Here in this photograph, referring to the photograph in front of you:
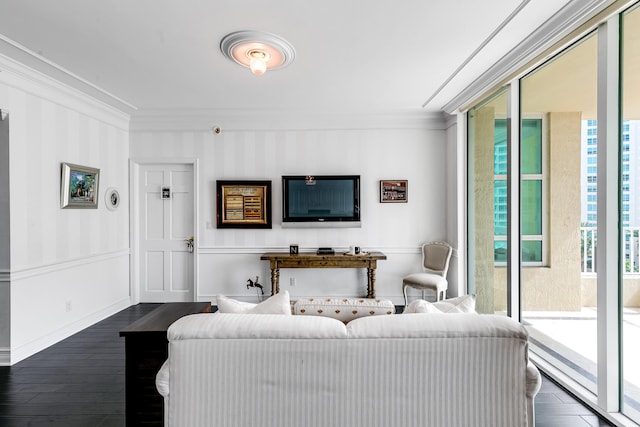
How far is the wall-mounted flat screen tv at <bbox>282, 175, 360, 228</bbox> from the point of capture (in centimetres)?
464

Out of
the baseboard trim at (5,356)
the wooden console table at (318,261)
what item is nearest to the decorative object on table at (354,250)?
the wooden console table at (318,261)

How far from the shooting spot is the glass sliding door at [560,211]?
8.95 feet

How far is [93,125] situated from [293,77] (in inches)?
98.7

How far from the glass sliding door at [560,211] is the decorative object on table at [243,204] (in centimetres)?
306

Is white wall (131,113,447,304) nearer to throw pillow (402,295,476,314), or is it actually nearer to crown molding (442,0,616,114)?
crown molding (442,0,616,114)

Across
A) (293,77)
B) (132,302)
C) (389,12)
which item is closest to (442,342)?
(389,12)

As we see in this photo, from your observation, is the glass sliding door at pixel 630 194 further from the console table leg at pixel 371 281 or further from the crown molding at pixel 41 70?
the crown molding at pixel 41 70

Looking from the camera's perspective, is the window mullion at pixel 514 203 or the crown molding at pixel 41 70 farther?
the window mullion at pixel 514 203

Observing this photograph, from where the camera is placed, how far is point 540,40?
2.54m

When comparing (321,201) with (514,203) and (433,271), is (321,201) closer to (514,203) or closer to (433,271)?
(433,271)

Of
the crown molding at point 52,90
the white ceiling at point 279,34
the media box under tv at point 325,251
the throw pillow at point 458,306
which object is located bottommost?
the media box under tv at point 325,251

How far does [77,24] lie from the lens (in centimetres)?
240

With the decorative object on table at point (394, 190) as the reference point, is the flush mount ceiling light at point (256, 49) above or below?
above

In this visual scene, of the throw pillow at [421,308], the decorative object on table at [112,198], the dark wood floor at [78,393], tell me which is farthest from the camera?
the decorative object on table at [112,198]
